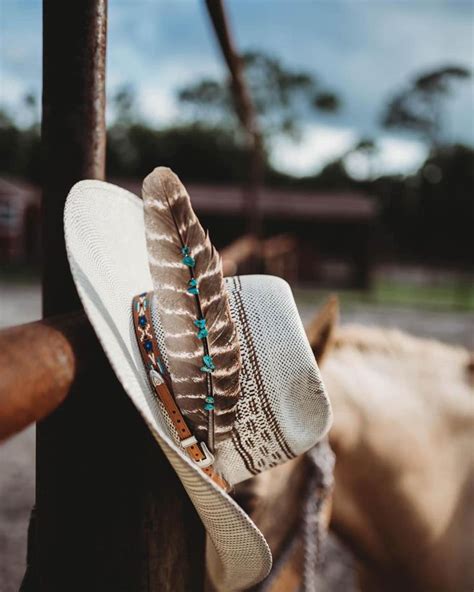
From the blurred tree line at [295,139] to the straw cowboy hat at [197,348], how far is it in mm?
30018

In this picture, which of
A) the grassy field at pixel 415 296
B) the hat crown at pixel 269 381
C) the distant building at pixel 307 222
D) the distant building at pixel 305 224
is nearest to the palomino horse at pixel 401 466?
the hat crown at pixel 269 381

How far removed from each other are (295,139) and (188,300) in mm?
39542

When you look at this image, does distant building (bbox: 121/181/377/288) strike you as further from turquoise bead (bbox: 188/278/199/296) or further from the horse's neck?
turquoise bead (bbox: 188/278/199/296)

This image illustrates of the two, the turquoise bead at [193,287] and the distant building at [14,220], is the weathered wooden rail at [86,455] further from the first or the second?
the distant building at [14,220]

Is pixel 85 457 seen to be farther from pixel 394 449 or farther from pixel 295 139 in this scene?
pixel 295 139

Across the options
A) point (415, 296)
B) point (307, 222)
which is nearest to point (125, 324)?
point (415, 296)

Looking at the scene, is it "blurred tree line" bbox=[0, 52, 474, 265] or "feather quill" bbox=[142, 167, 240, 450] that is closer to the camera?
"feather quill" bbox=[142, 167, 240, 450]

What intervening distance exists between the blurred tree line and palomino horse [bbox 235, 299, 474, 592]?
28949 millimetres

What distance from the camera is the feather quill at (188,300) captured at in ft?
2.15

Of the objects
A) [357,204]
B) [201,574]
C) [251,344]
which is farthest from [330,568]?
[357,204]

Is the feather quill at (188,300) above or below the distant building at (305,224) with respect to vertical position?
above

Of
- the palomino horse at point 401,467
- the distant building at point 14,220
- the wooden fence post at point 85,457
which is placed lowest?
the distant building at point 14,220

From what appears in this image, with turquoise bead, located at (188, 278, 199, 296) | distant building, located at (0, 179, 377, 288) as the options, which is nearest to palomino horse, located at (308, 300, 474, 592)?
turquoise bead, located at (188, 278, 199, 296)

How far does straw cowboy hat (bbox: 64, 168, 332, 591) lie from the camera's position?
653mm
